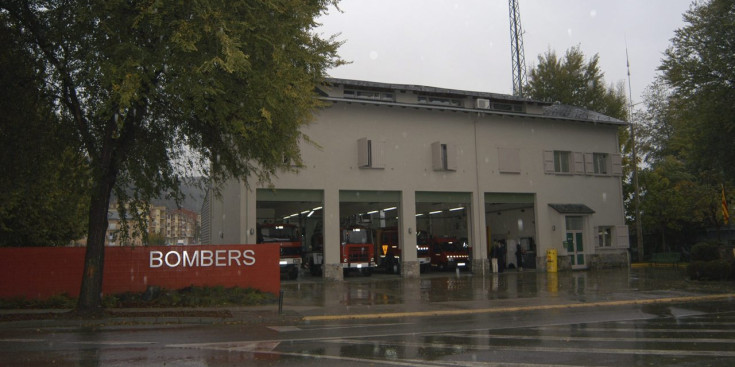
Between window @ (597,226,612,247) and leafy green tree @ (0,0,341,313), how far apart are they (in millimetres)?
26162

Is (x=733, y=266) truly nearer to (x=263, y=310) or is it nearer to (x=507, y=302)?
(x=507, y=302)

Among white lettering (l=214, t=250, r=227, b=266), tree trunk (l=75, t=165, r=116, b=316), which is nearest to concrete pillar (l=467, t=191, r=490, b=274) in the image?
white lettering (l=214, t=250, r=227, b=266)

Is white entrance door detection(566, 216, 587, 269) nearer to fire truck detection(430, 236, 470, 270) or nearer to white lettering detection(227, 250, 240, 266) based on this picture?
fire truck detection(430, 236, 470, 270)

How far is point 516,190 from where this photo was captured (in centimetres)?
3441

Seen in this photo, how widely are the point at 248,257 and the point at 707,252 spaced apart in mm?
23887

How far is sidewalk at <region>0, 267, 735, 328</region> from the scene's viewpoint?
15.4 m

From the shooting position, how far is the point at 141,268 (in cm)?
1917

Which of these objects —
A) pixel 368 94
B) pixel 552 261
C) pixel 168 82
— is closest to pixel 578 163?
pixel 552 261

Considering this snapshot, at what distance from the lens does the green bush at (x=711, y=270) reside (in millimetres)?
24328

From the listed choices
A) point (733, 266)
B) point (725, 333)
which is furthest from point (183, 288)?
point (733, 266)

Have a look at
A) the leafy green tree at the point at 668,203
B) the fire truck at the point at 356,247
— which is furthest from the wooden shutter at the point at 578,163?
the fire truck at the point at 356,247

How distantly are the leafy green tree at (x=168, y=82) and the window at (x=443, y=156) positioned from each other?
15.7 metres

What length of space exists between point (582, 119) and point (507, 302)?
21120mm

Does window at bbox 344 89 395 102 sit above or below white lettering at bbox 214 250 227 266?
above
